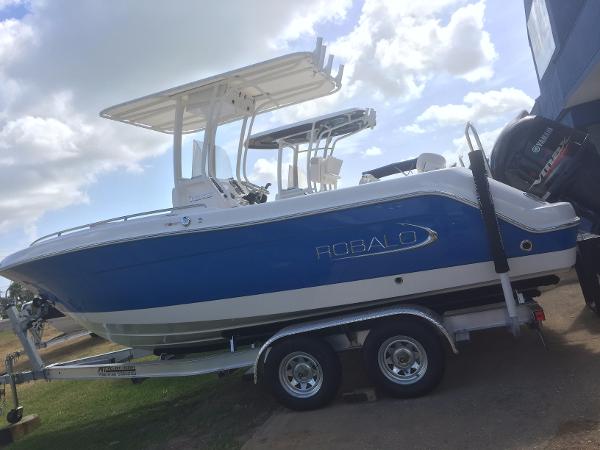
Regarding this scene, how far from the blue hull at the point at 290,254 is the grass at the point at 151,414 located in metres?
1.25

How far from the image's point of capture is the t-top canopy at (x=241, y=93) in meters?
5.94

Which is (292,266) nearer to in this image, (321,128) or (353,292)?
(353,292)

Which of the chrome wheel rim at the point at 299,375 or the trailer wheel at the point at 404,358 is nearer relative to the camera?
the trailer wheel at the point at 404,358

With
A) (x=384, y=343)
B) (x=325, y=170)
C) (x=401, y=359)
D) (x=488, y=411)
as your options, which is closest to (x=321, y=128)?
(x=325, y=170)

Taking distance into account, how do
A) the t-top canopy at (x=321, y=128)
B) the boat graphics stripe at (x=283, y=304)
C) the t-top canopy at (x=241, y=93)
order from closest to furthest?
the boat graphics stripe at (x=283, y=304), the t-top canopy at (x=241, y=93), the t-top canopy at (x=321, y=128)

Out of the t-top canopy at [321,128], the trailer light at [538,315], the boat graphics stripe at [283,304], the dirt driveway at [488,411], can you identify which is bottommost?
the dirt driveway at [488,411]

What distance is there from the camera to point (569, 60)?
9750mm

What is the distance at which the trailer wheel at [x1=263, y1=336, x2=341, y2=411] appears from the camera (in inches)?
200

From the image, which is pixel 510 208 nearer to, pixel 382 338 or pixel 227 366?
pixel 382 338

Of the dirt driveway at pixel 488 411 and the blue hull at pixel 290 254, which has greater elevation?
the blue hull at pixel 290 254

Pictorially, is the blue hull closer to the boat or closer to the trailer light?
Answer: the boat

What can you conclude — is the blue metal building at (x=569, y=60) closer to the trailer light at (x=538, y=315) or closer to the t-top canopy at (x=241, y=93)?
the t-top canopy at (x=241, y=93)

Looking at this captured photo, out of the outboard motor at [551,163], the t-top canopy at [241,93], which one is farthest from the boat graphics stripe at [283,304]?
the t-top canopy at [241,93]

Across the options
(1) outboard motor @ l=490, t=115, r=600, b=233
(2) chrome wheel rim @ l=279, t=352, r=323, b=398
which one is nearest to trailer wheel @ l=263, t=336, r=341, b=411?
(2) chrome wheel rim @ l=279, t=352, r=323, b=398
